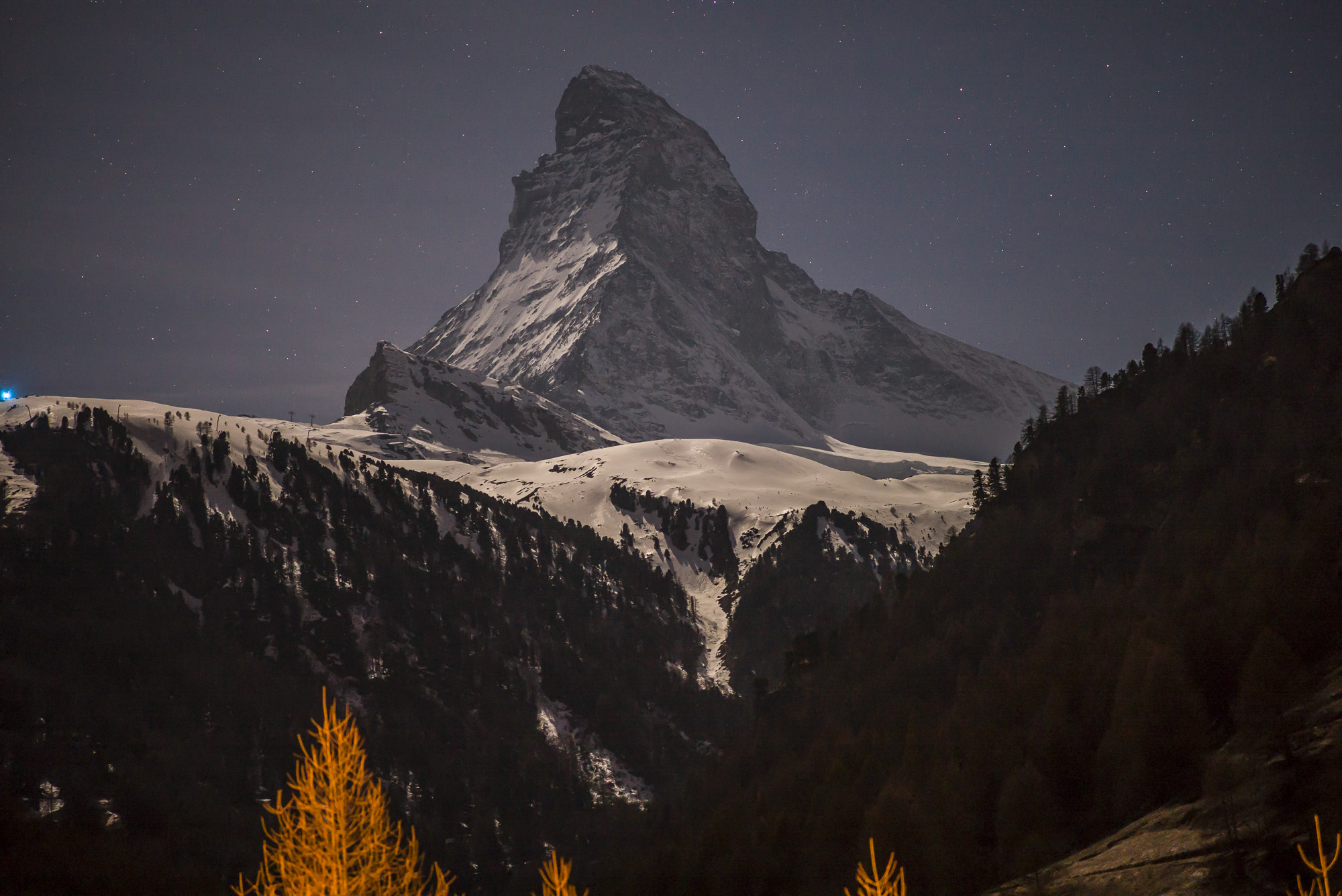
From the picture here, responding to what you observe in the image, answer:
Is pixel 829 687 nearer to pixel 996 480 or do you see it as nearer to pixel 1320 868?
pixel 996 480

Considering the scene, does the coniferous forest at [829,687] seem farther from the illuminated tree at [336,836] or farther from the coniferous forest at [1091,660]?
the illuminated tree at [336,836]

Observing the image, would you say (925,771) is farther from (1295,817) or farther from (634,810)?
(634,810)

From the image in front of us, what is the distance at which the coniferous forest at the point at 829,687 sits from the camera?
2013 inches

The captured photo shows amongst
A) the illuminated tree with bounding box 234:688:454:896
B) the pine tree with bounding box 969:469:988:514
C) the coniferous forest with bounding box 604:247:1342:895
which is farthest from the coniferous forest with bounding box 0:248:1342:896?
the illuminated tree with bounding box 234:688:454:896

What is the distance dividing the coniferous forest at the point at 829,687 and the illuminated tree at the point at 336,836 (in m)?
27.6

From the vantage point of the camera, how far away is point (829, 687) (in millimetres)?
126500

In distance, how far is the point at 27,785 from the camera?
114250 mm

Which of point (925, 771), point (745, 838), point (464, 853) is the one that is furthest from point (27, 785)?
point (925, 771)

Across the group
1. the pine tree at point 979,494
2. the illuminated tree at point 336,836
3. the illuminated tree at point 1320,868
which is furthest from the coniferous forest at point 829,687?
the illuminated tree at point 336,836

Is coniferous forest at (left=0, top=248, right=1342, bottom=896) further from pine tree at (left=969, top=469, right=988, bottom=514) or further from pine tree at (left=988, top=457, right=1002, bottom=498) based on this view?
pine tree at (left=988, top=457, right=1002, bottom=498)

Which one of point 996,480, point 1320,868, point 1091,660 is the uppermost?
point 996,480

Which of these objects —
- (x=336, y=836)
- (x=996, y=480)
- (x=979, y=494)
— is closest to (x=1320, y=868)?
(x=336, y=836)

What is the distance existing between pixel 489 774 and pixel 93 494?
109 metres

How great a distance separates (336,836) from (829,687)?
11526cm
